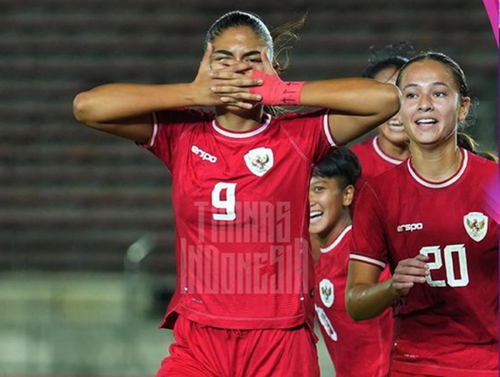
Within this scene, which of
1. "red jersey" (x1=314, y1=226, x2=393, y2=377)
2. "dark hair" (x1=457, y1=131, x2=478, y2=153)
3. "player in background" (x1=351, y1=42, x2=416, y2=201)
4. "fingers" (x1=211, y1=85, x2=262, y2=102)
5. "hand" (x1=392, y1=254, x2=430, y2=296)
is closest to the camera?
"hand" (x1=392, y1=254, x2=430, y2=296)

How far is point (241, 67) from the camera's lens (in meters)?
3.39

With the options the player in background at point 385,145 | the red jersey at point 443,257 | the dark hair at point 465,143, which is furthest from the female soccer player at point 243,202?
the player in background at point 385,145

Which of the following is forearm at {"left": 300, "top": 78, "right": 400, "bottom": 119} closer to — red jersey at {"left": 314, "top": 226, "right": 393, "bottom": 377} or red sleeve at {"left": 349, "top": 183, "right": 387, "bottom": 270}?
red sleeve at {"left": 349, "top": 183, "right": 387, "bottom": 270}

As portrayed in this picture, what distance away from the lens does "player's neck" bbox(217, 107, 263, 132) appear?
3.54m

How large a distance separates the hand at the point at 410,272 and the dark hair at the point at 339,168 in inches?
49.6

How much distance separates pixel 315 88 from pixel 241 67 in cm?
23

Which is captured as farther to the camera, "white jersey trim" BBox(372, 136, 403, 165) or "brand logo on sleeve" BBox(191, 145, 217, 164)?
"white jersey trim" BBox(372, 136, 403, 165)

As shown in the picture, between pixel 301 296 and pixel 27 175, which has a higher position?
pixel 27 175

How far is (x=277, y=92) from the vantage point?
133 inches

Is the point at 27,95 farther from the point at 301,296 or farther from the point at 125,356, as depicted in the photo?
the point at 301,296

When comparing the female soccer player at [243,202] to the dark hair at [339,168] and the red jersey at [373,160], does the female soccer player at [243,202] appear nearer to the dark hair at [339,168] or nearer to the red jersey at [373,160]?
the dark hair at [339,168]

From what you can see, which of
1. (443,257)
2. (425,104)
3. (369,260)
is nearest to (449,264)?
(443,257)

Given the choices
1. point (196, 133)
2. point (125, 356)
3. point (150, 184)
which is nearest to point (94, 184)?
point (150, 184)

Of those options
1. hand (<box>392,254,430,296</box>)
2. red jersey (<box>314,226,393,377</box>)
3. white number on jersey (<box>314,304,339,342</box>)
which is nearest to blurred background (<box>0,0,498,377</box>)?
white number on jersey (<box>314,304,339,342</box>)
